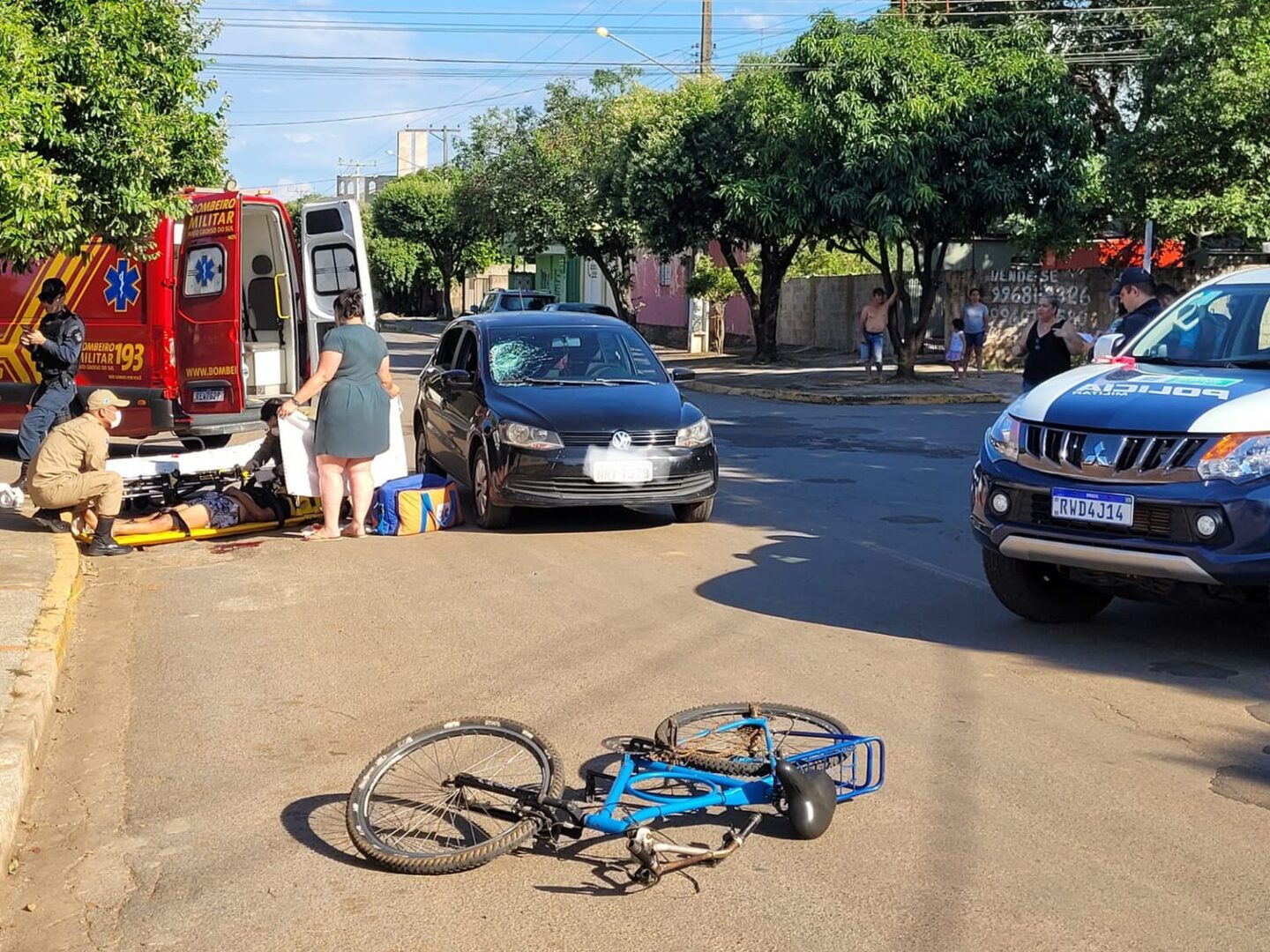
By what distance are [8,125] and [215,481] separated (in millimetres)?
3051

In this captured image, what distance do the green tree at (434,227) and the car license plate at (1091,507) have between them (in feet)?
210

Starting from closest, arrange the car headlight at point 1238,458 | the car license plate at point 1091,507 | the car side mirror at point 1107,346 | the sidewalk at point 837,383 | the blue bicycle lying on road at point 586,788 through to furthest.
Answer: the blue bicycle lying on road at point 586,788 → the car headlight at point 1238,458 → the car license plate at point 1091,507 → the car side mirror at point 1107,346 → the sidewalk at point 837,383

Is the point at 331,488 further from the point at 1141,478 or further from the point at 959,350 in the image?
the point at 959,350

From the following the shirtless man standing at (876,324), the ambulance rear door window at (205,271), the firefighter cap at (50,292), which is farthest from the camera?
the shirtless man standing at (876,324)

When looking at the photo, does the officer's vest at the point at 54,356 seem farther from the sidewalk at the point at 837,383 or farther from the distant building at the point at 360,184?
the distant building at the point at 360,184

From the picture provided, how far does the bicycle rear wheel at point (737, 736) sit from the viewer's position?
482 centimetres

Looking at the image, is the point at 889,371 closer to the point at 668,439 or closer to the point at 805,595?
the point at 668,439

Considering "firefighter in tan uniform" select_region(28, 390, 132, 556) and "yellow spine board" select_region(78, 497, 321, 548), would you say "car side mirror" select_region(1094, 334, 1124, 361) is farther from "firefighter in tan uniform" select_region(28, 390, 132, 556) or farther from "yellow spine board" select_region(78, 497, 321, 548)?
"firefighter in tan uniform" select_region(28, 390, 132, 556)

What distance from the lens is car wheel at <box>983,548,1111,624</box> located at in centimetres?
741

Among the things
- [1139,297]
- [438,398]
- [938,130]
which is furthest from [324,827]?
[938,130]

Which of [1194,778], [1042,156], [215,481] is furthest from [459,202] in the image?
[1194,778]

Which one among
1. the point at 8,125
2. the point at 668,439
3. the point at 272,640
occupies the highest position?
the point at 8,125

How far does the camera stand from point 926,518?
36.7 ft

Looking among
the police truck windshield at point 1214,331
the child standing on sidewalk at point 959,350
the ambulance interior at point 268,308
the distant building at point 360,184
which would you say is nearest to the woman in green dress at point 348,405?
the police truck windshield at point 1214,331
